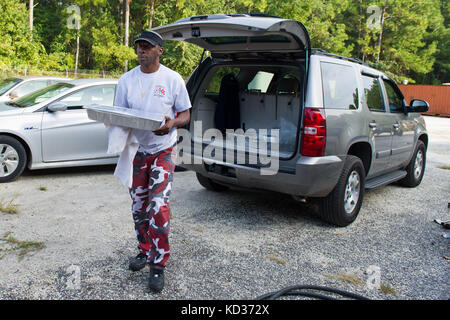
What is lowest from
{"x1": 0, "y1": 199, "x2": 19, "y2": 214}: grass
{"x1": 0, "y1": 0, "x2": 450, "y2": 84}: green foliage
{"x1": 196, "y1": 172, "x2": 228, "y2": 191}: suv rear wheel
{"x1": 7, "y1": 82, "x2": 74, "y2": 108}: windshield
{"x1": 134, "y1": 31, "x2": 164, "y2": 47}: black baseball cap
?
{"x1": 0, "y1": 199, "x2": 19, "y2": 214}: grass

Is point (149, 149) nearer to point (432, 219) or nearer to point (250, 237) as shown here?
point (250, 237)

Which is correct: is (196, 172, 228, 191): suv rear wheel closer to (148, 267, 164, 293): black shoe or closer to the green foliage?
(148, 267, 164, 293): black shoe

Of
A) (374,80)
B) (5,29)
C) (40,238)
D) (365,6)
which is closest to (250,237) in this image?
(40,238)

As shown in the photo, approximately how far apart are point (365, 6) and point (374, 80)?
1772 inches

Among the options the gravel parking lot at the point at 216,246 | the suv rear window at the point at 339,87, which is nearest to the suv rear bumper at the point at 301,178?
the gravel parking lot at the point at 216,246

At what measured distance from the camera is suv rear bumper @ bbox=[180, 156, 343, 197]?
4.04m

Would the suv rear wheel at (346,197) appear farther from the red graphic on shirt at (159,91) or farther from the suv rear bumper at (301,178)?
the red graphic on shirt at (159,91)

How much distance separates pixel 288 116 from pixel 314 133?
1152mm

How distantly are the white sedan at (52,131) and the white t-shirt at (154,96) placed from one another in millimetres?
3265

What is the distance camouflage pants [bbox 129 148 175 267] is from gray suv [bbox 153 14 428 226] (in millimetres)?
1356

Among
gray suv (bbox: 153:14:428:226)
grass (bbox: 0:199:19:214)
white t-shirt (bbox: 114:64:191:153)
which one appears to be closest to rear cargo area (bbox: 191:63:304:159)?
gray suv (bbox: 153:14:428:226)

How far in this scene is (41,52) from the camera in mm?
33125

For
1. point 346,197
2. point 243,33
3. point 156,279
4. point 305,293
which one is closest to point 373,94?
Result: point 346,197

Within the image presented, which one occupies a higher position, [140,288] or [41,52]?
[41,52]
